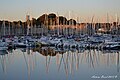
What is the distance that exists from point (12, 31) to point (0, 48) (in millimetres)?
16324

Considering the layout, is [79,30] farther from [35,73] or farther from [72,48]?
[35,73]

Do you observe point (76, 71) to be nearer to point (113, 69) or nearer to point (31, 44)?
point (113, 69)

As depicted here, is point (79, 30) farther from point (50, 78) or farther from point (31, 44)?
point (50, 78)

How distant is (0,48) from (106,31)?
15901mm

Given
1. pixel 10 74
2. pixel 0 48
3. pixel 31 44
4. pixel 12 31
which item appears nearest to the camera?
pixel 10 74

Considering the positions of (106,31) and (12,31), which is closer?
(106,31)

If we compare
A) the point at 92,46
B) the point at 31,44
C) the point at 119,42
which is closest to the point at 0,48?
the point at 31,44

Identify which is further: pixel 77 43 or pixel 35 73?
pixel 77 43

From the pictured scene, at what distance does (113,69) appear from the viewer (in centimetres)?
1276

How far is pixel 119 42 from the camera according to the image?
22.0m

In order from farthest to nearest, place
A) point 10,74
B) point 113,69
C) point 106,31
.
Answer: point 106,31 < point 113,69 < point 10,74

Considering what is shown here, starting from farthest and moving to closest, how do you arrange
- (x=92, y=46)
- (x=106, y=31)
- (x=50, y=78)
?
(x=106, y=31)
(x=92, y=46)
(x=50, y=78)

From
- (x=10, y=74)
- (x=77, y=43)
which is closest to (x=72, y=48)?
(x=77, y=43)

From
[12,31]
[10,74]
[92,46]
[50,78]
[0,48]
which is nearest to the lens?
[50,78]
